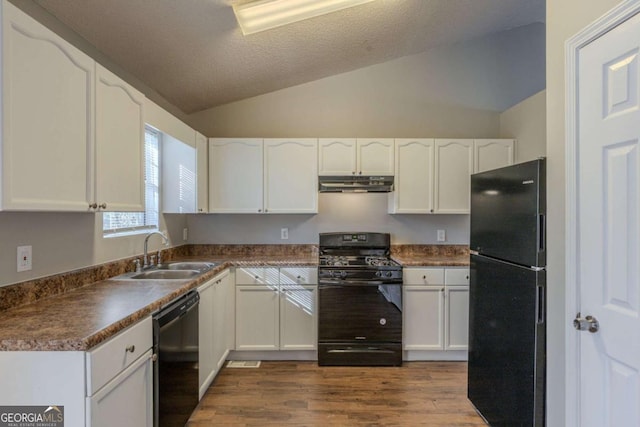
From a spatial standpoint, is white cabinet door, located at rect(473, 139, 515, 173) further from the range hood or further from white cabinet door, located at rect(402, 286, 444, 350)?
white cabinet door, located at rect(402, 286, 444, 350)

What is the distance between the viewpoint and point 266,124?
12.0ft

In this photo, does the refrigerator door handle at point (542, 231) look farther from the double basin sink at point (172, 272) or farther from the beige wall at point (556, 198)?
the double basin sink at point (172, 272)

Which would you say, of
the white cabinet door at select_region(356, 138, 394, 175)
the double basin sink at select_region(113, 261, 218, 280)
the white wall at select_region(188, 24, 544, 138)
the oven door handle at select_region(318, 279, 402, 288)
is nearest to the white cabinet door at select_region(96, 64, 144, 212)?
the double basin sink at select_region(113, 261, 218, 280)

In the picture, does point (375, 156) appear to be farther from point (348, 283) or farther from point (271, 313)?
point (271, 313)

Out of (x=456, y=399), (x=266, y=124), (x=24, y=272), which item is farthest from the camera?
(x=266, y=124)

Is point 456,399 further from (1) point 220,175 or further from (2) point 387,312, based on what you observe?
(1) point 220,175

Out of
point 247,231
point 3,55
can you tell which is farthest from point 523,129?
point 3,55

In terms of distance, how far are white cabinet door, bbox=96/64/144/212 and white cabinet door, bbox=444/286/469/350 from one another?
259 centimetres

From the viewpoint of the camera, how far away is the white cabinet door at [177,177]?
3.02 metres

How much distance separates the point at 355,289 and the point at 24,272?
2.22 metres

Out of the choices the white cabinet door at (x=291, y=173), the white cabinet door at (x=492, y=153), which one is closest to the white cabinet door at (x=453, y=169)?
the white cabinet door at (x=492, y=153)

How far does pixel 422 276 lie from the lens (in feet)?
10.1

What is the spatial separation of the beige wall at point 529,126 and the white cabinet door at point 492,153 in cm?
9

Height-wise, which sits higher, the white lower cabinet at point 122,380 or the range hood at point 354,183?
the range hood at point 354,183
